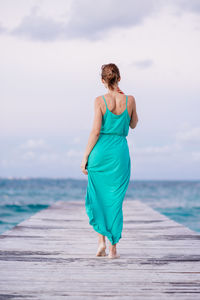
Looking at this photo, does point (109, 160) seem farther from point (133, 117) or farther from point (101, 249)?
point (101, 249)

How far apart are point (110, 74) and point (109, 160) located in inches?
33.5

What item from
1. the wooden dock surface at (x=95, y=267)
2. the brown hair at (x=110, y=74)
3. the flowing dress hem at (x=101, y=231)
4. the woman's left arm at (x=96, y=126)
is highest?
the brown hair at (x=110, y=74)

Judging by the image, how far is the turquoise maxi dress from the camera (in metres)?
3.89

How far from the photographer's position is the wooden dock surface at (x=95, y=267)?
2715mm

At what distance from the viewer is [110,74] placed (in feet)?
12.6

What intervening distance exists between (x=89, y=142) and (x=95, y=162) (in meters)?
0.21

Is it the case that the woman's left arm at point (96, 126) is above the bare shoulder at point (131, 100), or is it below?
below

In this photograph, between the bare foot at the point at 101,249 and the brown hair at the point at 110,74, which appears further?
the bare foot at the point at 101,249

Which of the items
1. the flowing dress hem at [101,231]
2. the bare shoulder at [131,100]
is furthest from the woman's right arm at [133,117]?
A: the flowing dress hem at [101,231]

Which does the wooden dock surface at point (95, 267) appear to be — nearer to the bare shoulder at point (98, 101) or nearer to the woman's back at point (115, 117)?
the woman's back at point (115, 117)

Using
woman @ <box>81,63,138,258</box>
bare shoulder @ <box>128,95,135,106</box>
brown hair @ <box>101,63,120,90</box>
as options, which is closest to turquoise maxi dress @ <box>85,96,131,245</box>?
woman @ <box>81,63,138,258</box>

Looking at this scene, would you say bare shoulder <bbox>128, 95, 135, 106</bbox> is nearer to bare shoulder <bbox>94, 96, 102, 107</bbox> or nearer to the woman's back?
the woman's back

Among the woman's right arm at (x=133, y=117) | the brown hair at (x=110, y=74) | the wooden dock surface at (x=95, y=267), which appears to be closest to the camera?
the wooden dock surface at (x=95, y=267)

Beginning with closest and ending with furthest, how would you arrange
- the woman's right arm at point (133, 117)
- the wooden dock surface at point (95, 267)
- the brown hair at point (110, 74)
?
the wooden dock surface at point (95, 267)
the brown hair at point (110, 74)
the woman's right arm at point (133, 117)
